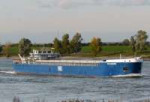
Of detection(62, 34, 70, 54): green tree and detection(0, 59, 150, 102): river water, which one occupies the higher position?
detection(62, 34, 70, 54): green tree

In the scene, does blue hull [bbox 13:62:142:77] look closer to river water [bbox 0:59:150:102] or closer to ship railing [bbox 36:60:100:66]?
ship railing [bbox 36:60:100:66]

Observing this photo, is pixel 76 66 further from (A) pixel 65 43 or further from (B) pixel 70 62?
(A) pixel 65 43

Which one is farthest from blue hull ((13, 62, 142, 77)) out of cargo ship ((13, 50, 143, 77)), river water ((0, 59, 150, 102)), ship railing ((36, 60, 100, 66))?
river water ((0, 59, 150, 102))

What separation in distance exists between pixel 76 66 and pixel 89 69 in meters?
3.28

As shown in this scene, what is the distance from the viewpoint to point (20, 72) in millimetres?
109250

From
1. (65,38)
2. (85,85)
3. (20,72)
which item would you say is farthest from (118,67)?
(65,38)

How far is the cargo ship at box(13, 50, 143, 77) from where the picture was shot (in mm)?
90562

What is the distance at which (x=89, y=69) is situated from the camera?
94375mm

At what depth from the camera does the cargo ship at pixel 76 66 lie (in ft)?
297

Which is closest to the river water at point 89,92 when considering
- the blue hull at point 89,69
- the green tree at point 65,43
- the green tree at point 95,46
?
the blue hull at point 89,69

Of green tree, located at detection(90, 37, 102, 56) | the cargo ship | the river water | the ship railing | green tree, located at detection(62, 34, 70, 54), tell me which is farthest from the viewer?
green tree, located at detection(62, 34, 70, 54)

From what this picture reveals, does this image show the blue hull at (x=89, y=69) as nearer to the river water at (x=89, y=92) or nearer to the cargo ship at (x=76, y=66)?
the cargo ship at (x=76, y=66)

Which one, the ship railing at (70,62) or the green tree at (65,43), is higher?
the green tree at (65,43)

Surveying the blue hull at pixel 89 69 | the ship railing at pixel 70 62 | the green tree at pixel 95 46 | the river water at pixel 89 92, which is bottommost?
the river water at pixel 89 92
